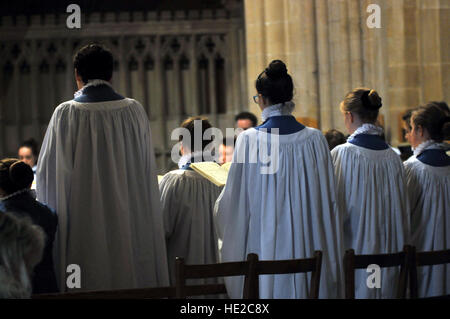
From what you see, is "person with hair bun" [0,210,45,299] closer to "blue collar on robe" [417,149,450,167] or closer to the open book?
the open book

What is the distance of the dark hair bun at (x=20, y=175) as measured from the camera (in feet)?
14.8

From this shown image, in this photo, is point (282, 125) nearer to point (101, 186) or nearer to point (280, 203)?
point (280, 203)

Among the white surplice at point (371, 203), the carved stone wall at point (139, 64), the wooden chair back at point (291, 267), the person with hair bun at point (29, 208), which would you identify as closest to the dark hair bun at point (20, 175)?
the person with hair bun at point (29, 208)

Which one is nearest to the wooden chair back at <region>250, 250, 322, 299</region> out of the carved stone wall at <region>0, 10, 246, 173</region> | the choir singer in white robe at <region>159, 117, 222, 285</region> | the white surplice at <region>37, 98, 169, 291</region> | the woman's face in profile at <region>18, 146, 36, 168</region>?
the white surplice at <region>37, 98, 169, 291</region>

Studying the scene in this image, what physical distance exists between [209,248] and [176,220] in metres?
0.33

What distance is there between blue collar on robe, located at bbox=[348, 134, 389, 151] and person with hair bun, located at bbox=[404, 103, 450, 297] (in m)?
0.47

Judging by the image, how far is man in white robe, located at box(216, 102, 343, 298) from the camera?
4332 mm

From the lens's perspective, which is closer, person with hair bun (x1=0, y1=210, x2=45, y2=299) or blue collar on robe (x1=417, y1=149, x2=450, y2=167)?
person with hair bun (x1=0, y1=210, x2=45, y2=299)

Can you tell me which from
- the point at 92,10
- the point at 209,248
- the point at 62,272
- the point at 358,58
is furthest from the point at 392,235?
the point at 92,10

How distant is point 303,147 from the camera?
4410 millimetres

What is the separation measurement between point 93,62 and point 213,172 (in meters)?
0.96

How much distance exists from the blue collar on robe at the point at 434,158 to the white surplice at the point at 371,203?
37 centimetres

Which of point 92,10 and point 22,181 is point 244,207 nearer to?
point 22,181

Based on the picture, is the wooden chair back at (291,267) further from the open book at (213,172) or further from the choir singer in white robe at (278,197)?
the open book at (213,172)
